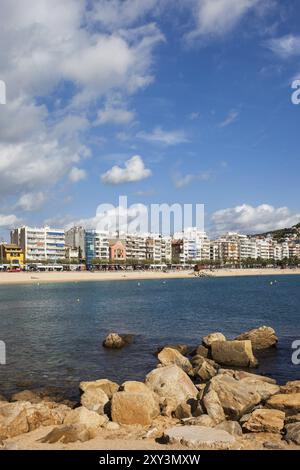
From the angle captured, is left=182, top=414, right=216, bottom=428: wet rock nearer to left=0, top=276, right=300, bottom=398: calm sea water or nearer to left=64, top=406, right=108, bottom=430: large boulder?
left=64, top=406, right=108, bottom=430: large boulder

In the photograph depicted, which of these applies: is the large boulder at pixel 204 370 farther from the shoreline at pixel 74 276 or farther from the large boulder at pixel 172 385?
the shoreline at pixel 74 276

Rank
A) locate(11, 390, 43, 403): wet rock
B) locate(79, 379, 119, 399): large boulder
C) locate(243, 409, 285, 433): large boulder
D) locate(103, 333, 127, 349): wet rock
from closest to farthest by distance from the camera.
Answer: locate(243, 409, 285, 433): large boulder < locate(79, 379, 119, 399): large boulder < locate(11, 390, 43, 403): wet rock < locate(103, 333, 127, 349): wet rock

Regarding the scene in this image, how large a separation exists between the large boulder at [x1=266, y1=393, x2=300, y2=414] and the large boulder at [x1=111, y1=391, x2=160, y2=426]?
11.9 feet

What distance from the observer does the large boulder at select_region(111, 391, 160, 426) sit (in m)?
13.1

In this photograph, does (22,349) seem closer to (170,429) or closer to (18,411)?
(18,411)

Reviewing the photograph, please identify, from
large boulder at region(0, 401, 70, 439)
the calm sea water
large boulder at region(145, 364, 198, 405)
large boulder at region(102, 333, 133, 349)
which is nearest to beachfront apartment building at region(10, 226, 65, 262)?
the calm sea water

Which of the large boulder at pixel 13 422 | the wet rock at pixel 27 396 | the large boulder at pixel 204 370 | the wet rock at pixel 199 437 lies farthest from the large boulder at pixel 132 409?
the large boulder at pixel 204 370

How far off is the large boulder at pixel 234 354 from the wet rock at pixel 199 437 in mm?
10987

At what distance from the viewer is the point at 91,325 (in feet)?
124

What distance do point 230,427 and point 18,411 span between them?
5.90 m

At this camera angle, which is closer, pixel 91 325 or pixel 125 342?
pixel 125 342

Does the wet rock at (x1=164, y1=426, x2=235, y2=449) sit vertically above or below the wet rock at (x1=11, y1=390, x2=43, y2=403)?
above

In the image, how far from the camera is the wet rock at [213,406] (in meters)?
13.0
